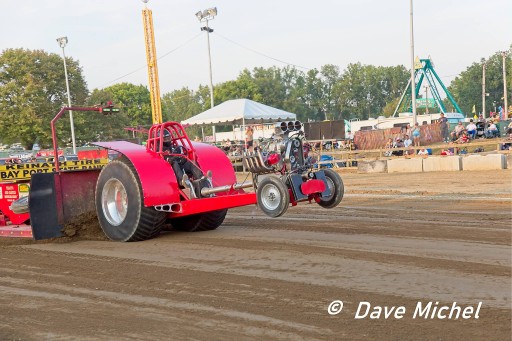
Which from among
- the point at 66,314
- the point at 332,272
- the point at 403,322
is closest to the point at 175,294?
the point at 66,314

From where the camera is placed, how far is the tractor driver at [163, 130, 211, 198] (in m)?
8.57

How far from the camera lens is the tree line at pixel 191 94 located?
51.1m

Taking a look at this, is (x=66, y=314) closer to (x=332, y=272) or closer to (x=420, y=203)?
(x=332, y=272)

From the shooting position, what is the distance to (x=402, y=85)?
→ 100938mm

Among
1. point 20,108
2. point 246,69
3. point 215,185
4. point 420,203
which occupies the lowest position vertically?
point 420,203

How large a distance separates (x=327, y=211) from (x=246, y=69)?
86.2 m

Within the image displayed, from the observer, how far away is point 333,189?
27.6 ft

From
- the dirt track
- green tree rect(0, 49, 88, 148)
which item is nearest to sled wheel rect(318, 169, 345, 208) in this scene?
the dirt track

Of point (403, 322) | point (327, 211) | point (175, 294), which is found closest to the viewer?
point (403, 322)

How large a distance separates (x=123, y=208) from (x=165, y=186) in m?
0.87

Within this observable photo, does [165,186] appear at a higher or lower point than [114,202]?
higher

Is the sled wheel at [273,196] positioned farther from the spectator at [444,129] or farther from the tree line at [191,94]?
the tree line at [191,94]

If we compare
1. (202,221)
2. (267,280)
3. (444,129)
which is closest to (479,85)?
(444,129)

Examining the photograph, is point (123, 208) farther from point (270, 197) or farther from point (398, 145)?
point (398, 145)
